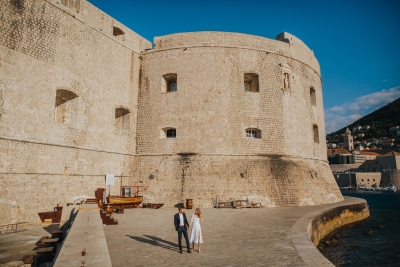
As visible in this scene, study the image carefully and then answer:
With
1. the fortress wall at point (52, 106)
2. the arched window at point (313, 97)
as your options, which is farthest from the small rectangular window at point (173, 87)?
the arched window at point (313, 97)

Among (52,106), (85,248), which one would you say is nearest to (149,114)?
(52,106)

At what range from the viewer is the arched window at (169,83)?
15844 mm

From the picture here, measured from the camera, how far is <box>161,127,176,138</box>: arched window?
1526 centimetres

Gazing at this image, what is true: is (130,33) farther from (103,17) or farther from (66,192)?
(66,192)

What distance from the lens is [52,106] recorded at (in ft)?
36.5

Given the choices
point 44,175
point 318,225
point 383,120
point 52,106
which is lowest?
point 318,225

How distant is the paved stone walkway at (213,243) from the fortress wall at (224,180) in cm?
373

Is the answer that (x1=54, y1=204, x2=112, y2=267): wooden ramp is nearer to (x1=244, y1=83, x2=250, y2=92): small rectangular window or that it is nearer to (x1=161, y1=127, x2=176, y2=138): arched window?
(x1=161, y1=127, x2=176, y2=138): arched window

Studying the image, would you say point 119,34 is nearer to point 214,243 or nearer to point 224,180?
point 224,180

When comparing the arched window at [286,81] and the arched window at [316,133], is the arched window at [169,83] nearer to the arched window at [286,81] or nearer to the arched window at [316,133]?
the arched window at [286,81]

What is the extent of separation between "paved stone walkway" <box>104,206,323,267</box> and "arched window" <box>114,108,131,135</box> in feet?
21.6

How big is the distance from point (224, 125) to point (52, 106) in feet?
26.8

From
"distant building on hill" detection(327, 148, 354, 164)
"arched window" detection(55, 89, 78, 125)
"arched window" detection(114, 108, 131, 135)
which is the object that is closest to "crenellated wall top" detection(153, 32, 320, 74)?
"arched window" detection(114, 108, 131, 135)

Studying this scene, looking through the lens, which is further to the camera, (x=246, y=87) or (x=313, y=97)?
(x=313, y=97)
